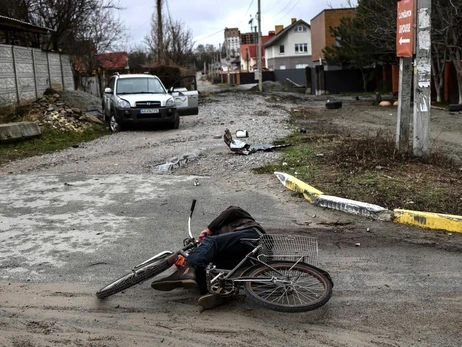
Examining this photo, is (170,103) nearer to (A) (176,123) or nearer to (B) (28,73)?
(A) (176,123)

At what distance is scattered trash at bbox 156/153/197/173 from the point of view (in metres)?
10.1

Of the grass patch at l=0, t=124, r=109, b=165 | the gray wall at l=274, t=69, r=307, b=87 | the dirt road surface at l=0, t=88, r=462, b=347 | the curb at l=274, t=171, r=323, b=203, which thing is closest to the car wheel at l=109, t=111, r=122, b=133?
the grass patch at l=0, t=124, r=109, b=165

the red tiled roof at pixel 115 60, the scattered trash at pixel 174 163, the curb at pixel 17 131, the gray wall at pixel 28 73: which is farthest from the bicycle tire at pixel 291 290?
the red tiled roof at pixel 115 60

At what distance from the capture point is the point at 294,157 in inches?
401

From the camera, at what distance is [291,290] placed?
4.18 meters

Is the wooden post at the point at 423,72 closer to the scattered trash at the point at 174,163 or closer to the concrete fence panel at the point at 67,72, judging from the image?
the scattered trash at the point at 174,163

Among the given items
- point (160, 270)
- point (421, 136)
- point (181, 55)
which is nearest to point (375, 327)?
point (160, 270)

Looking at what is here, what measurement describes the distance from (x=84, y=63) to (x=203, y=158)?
25.2 meters

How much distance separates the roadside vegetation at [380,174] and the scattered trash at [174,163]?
5.86ft

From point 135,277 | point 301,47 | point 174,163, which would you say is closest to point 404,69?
point 174,163

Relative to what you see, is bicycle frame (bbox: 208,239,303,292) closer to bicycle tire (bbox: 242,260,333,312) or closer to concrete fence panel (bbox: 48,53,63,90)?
bicycle tire (bbox: 242,260,333,312)

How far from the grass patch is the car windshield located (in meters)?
1.51

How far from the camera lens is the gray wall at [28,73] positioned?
17000 mm

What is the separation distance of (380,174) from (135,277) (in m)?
4.80
